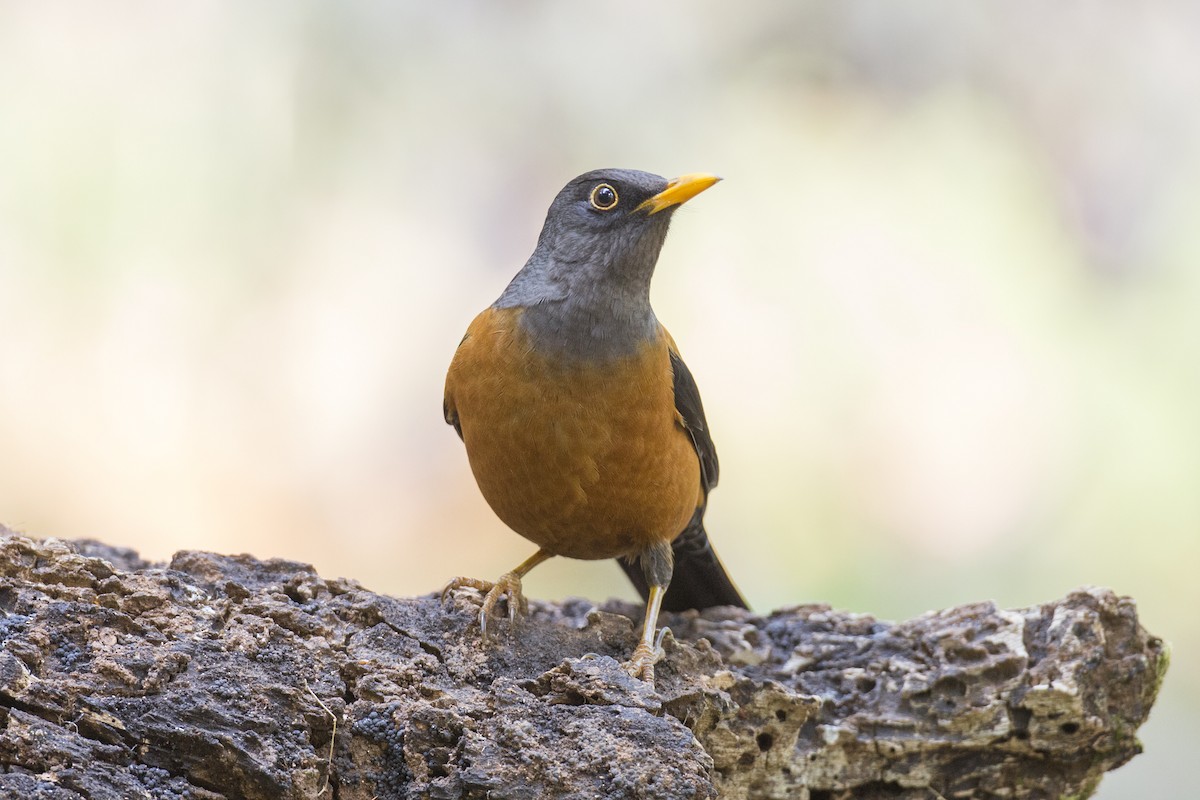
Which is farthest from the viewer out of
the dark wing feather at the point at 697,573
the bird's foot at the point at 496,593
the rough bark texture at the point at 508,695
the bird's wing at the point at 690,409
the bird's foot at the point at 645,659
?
the dark wing feather at the point at 697,573

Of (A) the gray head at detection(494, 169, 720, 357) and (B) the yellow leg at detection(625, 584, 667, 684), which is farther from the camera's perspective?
(A) the gray head at detection(494, 169, 720, 357)

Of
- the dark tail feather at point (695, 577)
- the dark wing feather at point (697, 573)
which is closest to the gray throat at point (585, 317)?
the dark wing feather at point (697, 573)

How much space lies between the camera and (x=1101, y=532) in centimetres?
736

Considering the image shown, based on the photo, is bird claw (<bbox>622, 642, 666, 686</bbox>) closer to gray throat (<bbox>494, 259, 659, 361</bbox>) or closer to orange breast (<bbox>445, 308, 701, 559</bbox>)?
orange breast (<bbox>445, 308, 701, 559</bbox>)

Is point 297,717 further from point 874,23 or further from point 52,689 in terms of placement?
point 874,23

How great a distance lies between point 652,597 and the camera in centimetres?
519

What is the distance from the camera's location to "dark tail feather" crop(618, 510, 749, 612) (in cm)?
593

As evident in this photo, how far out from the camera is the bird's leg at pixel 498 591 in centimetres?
459

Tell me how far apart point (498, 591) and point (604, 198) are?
1831 mm

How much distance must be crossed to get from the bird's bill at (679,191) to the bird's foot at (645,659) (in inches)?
72.9

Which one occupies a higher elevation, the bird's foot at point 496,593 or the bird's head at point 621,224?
the bird's head at point 621,224

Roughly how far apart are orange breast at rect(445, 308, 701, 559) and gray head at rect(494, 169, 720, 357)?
0.34 ft

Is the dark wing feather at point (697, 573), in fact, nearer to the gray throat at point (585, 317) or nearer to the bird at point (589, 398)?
the bird at point (589, 398)

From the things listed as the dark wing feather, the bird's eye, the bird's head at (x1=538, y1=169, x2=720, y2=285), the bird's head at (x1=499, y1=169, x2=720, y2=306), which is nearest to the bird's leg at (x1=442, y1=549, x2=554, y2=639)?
the dark wing feather
